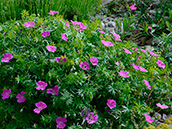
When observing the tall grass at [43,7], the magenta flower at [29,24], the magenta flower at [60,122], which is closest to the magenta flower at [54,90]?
the magenta flower at [60,122]

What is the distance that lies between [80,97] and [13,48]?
89 centimetres

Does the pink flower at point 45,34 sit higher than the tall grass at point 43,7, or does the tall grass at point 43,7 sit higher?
the pink flower at point 45,34

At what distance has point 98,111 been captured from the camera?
1.97 metres

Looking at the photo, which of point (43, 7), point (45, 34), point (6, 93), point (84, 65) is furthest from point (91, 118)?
point (43, 7)

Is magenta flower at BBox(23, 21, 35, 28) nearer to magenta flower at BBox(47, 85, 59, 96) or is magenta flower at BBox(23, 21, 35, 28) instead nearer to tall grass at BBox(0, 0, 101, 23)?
magenta flower at BBox(47, 85, 59, 96)

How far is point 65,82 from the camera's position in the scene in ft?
5.89

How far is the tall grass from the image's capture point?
11.0ft

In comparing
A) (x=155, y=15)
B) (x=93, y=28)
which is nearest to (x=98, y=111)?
(x=93, y=28)

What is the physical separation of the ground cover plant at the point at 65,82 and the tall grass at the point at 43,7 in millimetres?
1274

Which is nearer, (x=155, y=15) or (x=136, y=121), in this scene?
(x=136, y=121)

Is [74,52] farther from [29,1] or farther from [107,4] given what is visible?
[107,4]

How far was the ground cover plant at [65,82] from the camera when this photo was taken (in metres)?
1.80

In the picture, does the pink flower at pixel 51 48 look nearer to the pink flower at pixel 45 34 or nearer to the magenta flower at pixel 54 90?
the pink flower at pixel 45 34

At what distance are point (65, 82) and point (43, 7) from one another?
252 centimetres
